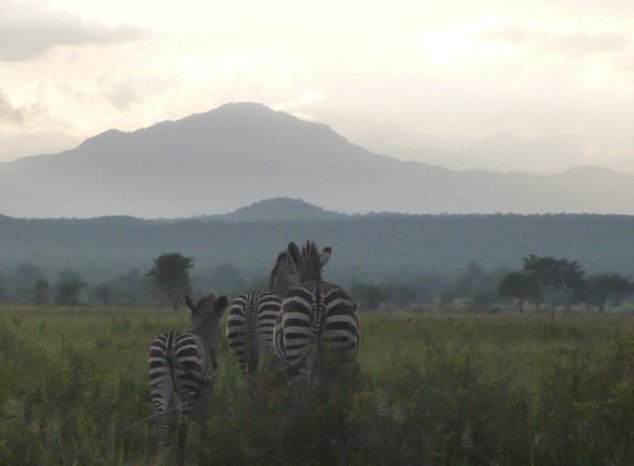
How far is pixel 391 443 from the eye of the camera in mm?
6887

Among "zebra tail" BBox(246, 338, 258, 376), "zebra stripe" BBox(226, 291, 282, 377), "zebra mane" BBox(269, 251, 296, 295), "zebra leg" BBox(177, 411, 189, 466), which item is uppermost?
"zebra mane" BBox(269, 251, 296, 295)

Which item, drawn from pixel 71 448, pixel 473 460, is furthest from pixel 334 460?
pixel 71 448

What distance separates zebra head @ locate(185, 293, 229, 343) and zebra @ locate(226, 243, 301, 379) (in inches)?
61.6

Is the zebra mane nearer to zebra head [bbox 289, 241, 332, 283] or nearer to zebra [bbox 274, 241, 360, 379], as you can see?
zebra head [bbox 289, 241, 332, 283]

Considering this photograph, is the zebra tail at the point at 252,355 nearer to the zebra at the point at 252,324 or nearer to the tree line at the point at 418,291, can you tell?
the zebra at the point at 252,324

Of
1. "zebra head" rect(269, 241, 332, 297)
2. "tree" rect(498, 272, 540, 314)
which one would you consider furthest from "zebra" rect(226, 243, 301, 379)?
"tree" rect(498, 272, 540, 314)

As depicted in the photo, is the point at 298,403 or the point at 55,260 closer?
the point at 298,403

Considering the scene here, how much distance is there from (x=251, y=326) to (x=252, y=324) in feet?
0.09

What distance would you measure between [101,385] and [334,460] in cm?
335

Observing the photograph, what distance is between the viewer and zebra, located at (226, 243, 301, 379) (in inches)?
461

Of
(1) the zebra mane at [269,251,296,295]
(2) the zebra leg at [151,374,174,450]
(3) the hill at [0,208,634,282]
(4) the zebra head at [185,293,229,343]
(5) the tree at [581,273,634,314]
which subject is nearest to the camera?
(2) the zebra leg at [151,374,174,450]

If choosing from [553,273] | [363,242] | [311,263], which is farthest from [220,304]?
[363,242]

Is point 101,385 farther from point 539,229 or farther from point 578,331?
point 539,229

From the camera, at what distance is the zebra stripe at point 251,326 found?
38.6ft
